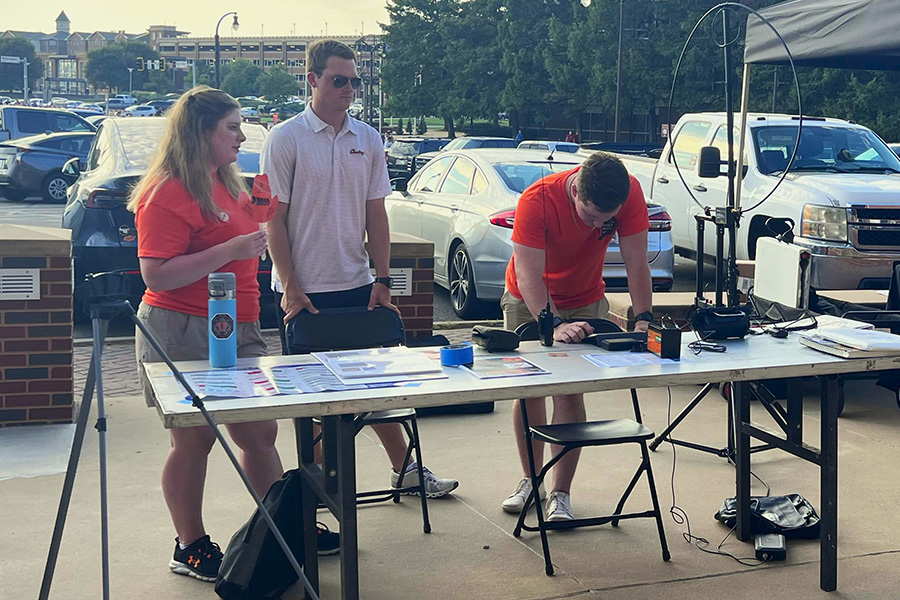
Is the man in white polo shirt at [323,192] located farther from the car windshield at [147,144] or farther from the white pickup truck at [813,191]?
the white pickup truck at [813,191]

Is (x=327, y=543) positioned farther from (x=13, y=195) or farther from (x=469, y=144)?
(x=469, y=144)

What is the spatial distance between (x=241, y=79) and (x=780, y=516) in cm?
14494

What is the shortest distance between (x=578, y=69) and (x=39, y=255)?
3767cm

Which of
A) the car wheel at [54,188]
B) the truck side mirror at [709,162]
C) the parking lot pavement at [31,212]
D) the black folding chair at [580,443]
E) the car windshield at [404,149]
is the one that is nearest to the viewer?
the black folding chair at [580,443]

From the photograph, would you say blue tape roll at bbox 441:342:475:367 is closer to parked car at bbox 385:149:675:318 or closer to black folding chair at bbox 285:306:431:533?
black folding chair at bbox 285:306:431:533

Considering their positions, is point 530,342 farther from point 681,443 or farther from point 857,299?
point 857,299

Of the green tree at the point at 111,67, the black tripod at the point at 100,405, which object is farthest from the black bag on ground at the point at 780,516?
the green tree at the point at 111,67

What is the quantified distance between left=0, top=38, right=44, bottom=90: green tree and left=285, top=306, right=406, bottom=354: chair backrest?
133 m

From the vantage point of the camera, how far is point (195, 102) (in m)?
3.91

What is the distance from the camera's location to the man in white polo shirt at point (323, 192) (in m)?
4.57

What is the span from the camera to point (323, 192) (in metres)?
4.61

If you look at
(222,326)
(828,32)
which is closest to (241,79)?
(828,32)

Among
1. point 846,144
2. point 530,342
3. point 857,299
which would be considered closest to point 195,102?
point 530,342

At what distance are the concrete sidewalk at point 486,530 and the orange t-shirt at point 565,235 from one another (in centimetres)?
102
